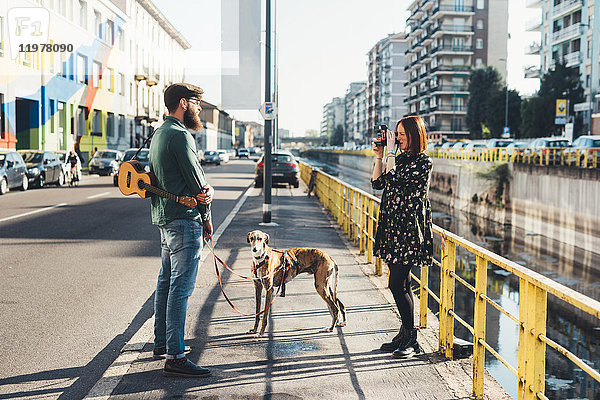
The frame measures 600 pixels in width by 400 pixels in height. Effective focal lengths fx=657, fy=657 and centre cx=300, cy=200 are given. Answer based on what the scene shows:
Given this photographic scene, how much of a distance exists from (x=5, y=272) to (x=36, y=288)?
1.24 meters

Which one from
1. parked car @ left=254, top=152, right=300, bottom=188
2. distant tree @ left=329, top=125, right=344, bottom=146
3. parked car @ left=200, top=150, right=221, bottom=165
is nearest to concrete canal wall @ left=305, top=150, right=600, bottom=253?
parked car @ left=254, top=152, right=300, bottom=188

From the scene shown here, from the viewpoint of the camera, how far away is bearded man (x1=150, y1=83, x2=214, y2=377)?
4621 millimetres

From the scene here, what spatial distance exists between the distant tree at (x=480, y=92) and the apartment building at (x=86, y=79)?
37363 millimetres

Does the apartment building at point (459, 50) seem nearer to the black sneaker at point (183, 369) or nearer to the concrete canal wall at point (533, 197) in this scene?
the concrete canal wall at point (533, 197)

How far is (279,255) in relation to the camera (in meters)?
5.85

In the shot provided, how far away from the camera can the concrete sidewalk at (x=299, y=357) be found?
174 inches

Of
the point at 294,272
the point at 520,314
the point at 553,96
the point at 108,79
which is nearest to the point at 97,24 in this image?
the point at 108,79

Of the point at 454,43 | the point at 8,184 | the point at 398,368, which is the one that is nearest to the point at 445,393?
the point at 398,368

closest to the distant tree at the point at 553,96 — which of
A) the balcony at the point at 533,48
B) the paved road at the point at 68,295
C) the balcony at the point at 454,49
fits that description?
the balcony at the point at 533,48

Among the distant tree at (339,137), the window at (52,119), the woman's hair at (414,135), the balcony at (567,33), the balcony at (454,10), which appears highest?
the balcony at (454,10)

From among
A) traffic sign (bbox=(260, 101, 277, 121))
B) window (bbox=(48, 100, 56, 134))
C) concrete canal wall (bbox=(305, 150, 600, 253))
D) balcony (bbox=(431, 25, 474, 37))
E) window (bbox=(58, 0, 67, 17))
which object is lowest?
concrete canal wall (bbox=(305, 150, 600, 253))

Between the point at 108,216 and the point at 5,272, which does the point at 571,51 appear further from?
the point at 5,272

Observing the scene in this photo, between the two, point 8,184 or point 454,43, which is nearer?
point 8,184

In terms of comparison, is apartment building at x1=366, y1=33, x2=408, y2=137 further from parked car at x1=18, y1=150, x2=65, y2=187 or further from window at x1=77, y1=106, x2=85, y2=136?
parked car at x1=18, y1=150, x2=65, y2=187
